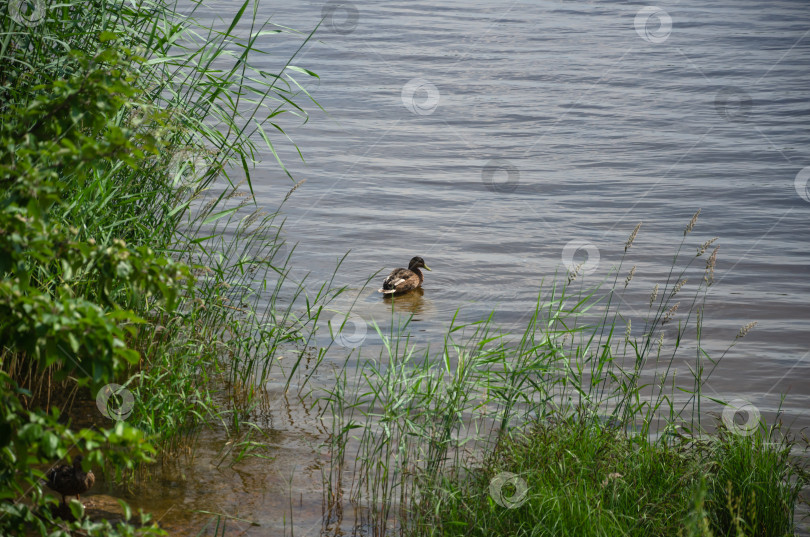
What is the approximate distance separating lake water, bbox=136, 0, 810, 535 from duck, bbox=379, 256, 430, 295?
0.64ft

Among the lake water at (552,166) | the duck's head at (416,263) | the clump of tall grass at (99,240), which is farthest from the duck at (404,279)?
the clump of tall grass at (99,240)

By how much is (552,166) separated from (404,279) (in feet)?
14.4

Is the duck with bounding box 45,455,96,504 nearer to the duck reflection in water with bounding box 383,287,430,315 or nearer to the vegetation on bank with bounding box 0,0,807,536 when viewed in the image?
the vegetation on bank with bounding box 0,0,807,536

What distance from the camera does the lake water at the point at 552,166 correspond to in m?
7.59

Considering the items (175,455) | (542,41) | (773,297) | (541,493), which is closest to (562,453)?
(541,493)

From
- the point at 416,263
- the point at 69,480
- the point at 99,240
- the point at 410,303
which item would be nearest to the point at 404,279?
the point at 410,303

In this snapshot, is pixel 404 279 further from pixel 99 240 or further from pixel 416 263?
pixel 99 240

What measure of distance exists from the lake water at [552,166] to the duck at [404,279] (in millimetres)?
195

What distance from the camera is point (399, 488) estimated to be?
435cm

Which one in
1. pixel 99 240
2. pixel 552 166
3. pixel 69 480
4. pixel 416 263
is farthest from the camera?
pixel 552 166

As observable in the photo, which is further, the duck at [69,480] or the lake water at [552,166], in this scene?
the lake water at [552,166]

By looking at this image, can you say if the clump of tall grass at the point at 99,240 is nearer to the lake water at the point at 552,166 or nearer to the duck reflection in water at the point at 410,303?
the lake water at the point at 552,166

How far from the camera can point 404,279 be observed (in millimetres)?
7660

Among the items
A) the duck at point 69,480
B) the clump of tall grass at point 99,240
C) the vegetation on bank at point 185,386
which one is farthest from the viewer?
the duck at point 69,480
